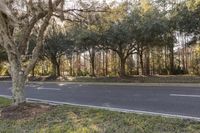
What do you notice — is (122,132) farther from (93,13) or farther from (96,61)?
(96,61)

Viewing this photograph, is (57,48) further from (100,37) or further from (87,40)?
(100,37)

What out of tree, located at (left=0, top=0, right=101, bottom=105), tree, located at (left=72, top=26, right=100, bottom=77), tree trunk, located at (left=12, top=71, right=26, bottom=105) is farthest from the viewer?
tree, located at (left=72, top=26, right=100, bottom=77)

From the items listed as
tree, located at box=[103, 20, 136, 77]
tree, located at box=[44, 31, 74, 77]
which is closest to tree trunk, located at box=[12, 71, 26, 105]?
tree, located at box=[103, 20, 136, 77]

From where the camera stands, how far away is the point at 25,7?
1238 cm

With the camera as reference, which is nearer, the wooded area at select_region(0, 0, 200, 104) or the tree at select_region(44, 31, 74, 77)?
the wooded area at select_region(0, 0, 200, 104)

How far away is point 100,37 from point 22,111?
17.4 m

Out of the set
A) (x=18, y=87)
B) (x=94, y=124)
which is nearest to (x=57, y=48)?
(x=18, y=87)

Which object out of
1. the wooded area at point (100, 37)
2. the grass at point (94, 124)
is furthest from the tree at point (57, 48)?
the grass at point (94, 124)

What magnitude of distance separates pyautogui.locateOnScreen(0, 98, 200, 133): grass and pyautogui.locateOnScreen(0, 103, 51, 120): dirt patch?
0.40 meters

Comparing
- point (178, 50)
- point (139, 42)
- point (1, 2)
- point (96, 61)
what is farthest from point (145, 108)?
point (96, 61)

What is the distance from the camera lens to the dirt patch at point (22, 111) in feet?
34.0

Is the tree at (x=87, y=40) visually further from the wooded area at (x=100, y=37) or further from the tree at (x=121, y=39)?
the tree at (x=121, y=39)

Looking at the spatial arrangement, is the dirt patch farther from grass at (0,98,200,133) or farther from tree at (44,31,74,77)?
tree at (44,31,74,77)

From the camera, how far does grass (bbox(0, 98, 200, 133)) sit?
7.51 meters
